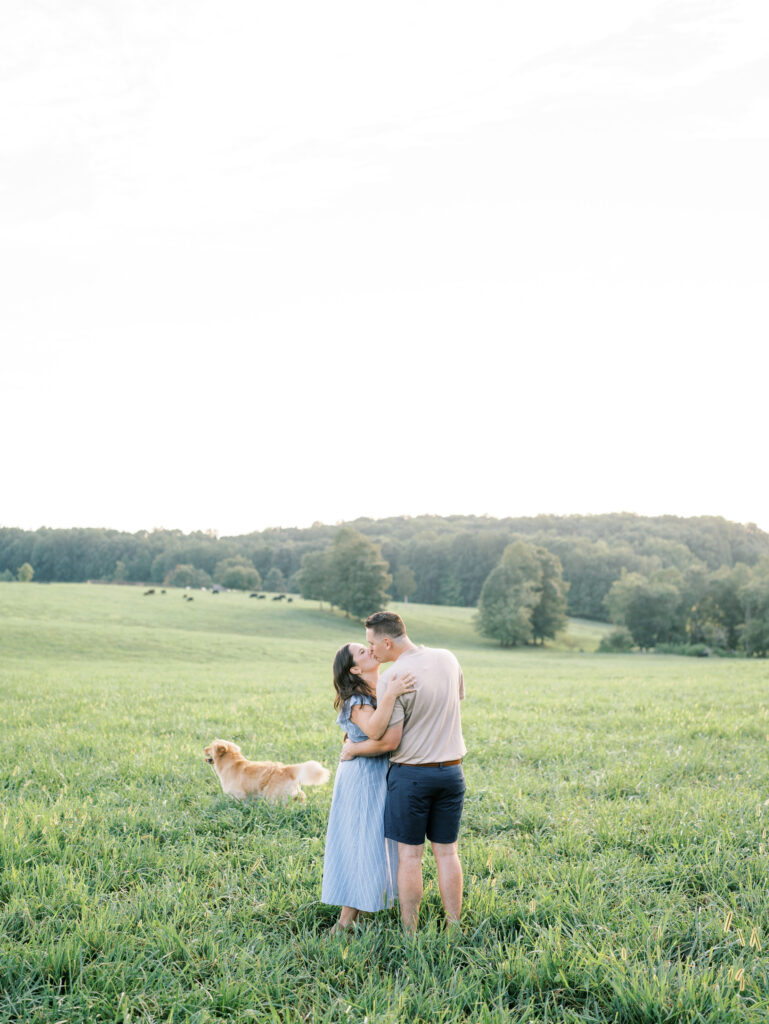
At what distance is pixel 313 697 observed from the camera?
15.8 meters

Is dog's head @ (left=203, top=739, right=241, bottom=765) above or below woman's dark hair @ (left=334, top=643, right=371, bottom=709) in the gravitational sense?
below

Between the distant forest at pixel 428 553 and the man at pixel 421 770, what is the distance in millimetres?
97187

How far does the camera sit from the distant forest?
356 feet

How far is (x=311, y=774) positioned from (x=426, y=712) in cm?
323

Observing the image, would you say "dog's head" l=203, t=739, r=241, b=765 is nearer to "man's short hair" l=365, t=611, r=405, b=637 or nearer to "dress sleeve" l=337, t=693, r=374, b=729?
"dress sleeve" l=337, t=693, r=374, b=729

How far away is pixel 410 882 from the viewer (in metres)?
4.23

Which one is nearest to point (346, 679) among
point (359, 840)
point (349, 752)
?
point (349, 752)

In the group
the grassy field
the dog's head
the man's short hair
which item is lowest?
the grassy field

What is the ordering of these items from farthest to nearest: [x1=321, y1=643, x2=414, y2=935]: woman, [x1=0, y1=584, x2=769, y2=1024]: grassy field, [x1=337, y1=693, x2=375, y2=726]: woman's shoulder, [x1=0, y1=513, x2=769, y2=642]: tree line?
[x1=0, y1=513, x2=769, y2=642]: tree line < [x1=337, y1=693, x2=375, y2=726]: woman's shoulder < [x1=321, y1=643, x2=414, y2=935]: woman < [x1=0, y1=584, x2=769, y2=1024]: grassy field

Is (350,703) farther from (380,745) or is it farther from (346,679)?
(380,745)

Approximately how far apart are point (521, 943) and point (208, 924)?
2.04m

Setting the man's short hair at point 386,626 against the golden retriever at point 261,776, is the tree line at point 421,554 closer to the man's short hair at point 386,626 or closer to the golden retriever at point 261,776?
the golden retriever at point 261,776

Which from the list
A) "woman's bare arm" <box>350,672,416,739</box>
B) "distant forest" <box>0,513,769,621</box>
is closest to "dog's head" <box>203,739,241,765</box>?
"woman's bare arm" <box>350,672,416,739</box>

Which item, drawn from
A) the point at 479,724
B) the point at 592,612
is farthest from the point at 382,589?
the point at 479,724
